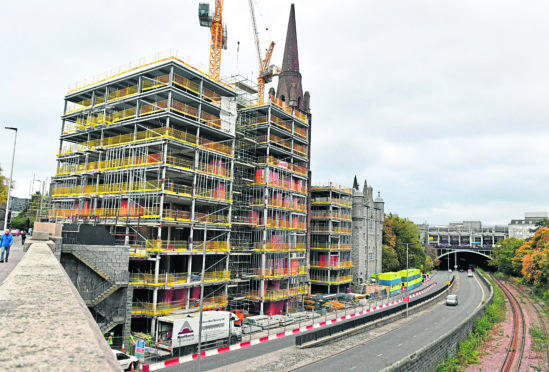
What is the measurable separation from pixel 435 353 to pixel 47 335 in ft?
105

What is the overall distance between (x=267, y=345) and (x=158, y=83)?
29.1 metres

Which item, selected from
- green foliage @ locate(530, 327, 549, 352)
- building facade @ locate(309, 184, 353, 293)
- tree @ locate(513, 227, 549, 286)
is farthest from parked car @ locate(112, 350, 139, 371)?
tree @ locate(513, 227, 549, 286)

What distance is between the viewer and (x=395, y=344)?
109 ft

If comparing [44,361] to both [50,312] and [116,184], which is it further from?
[116,184]

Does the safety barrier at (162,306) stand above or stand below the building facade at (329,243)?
below

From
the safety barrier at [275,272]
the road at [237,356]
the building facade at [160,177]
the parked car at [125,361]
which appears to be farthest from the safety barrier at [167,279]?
the parked car at [125,361]

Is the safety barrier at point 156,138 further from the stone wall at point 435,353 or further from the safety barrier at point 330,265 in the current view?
the safety barrier at point 330,265

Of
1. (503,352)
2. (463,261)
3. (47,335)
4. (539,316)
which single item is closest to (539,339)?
(503,352)

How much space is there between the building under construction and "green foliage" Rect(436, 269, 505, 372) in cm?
2060

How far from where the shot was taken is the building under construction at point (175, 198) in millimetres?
32500

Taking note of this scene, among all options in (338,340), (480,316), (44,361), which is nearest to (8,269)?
(44,361)

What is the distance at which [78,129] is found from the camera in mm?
46250

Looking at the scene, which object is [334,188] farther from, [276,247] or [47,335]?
[47,335]

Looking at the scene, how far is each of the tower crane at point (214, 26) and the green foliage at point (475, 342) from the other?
4894 centimetres
